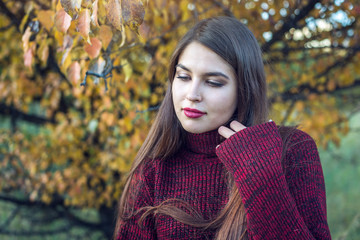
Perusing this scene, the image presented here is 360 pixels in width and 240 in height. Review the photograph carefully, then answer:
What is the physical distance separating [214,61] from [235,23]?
24cm

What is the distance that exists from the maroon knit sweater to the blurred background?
62 centimetres

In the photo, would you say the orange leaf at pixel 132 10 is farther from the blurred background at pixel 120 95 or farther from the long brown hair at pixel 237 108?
the blurred background at pixel 120 95

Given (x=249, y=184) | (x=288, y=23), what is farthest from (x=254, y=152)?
(x=288, y=23)

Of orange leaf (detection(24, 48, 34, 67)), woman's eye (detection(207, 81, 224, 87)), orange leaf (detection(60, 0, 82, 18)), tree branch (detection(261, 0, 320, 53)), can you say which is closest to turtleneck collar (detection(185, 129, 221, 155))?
woman's eye (detection(207, 81, 224, 87))

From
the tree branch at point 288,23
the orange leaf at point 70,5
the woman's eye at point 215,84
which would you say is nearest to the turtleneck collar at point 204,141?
the woman's eye at point 215,84

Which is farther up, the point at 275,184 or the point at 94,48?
the point at 94,48

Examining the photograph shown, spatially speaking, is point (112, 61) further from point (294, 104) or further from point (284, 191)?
point (294, 104)

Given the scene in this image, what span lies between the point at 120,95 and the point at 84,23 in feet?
3.74

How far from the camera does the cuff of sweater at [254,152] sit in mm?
1256

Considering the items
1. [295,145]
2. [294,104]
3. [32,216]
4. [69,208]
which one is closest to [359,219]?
[294,104]

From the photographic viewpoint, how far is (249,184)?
126 centimetres

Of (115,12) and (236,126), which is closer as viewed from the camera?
(115,12)

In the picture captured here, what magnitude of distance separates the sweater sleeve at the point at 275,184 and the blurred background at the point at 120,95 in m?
0.84

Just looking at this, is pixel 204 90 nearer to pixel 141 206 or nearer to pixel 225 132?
pixel 225 132
